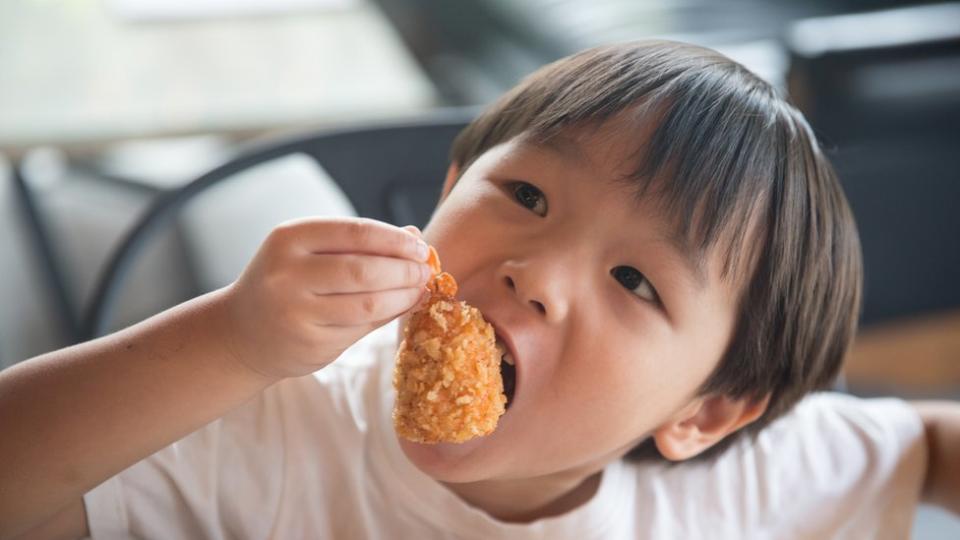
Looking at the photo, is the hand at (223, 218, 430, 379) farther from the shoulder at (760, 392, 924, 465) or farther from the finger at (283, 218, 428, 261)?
the shoulder at (760, 392, 924, 465)

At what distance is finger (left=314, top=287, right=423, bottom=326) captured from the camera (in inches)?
28.8

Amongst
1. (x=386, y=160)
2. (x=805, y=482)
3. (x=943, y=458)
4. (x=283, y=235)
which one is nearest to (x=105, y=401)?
(x=283, y=235)

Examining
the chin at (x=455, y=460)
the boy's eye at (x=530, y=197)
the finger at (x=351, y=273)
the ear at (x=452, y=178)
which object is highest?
the finger at (x=351, y=273)

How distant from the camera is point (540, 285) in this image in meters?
0.82

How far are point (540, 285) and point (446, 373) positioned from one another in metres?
0.10

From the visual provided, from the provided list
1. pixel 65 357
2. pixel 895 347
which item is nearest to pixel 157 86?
pixel 895 347

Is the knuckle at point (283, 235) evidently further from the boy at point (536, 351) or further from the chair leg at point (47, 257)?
the chair leg at point (47, 257)

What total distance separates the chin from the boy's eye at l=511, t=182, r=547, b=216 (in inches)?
7.7

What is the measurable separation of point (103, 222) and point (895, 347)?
1470mm

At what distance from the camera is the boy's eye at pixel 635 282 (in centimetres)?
88

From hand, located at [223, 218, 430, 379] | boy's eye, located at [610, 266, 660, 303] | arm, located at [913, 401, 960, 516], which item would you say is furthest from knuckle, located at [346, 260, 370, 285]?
arm, located at [913, 401, 960, 516]

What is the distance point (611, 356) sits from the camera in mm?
871

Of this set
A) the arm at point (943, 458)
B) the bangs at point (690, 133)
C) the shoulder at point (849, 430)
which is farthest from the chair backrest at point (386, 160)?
the arm at point (943, 458)

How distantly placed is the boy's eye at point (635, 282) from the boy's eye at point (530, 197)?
3.1 inches
